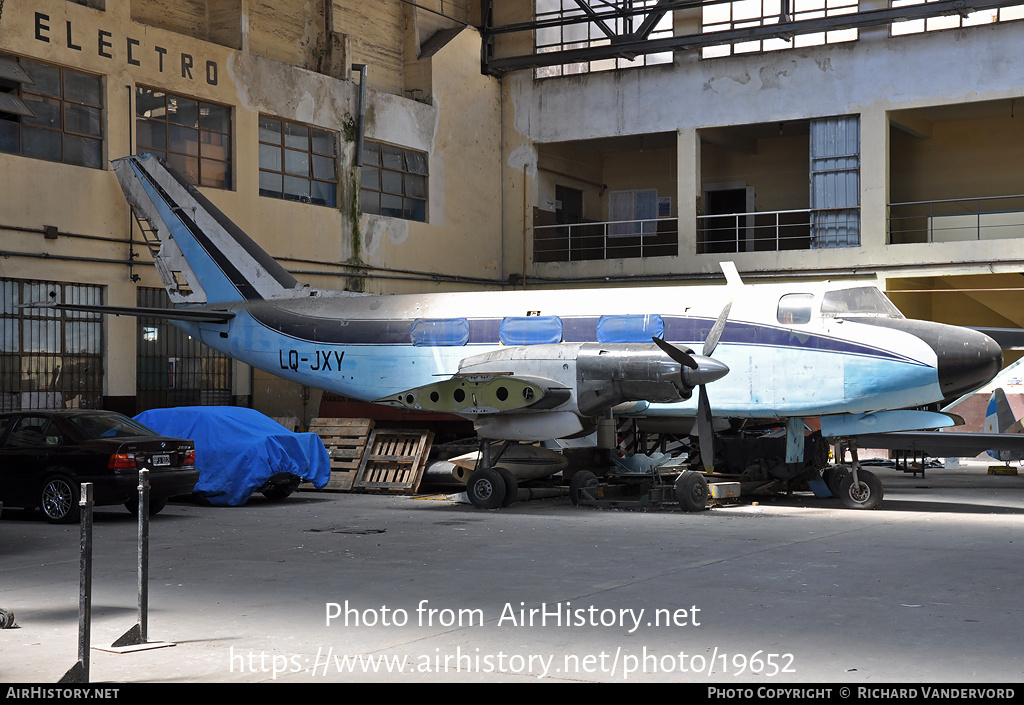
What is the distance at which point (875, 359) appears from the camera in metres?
15.7

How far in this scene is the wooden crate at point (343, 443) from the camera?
65.1ft

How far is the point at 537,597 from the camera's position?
29.6 feet

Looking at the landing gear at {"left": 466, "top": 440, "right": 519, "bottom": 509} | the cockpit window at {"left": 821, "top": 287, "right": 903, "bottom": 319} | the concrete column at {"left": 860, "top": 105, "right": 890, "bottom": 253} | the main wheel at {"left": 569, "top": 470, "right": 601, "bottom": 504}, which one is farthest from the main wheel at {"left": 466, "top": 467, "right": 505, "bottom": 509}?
the concrete column at {"left": 860, "top": 105, "right": 890, "bottom": 253}

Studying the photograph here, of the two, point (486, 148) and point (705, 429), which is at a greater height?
point (486, 148)

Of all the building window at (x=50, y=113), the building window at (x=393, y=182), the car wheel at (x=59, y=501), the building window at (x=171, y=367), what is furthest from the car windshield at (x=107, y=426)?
the building window at (x=393, y=182)

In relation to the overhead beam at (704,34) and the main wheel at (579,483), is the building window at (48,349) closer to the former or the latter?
the main wheel at (579,483)

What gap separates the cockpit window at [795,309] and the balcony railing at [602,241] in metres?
15.5

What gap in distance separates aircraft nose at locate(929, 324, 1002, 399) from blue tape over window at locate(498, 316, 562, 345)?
5.89 m

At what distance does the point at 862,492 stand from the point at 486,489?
5.83 meters

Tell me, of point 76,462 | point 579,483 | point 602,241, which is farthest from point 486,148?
point 76,462

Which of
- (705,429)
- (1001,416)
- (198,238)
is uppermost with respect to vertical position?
(198,238)

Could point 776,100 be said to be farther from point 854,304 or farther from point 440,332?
point 440,332

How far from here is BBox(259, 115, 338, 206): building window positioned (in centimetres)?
2508
